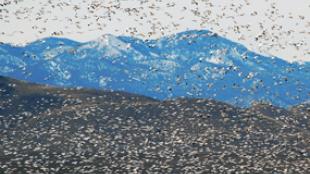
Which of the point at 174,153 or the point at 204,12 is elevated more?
the point at 204,12

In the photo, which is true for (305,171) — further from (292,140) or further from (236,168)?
(292,140)

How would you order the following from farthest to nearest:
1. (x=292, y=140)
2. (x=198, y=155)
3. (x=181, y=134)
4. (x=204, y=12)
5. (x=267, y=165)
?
(x=292, y=140) → (x=181, y=134) → (x=198, y=155) → (x=267, y=165) → (x=204, y=12)

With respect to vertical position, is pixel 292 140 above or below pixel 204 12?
below

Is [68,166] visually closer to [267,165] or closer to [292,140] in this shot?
[267,165]

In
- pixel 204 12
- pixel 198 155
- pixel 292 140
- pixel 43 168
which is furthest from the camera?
pixel 292 140

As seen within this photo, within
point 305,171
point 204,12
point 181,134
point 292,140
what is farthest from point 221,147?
point 204,12

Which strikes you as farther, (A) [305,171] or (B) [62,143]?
(B) [62,143]

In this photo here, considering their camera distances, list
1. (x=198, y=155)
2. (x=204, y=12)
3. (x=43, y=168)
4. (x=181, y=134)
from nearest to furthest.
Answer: (x=204, y=12) < (x=43, y=168) < (x=198, y=155) < (x=181, y=134)

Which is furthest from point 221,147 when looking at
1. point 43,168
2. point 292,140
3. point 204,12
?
point 204,12

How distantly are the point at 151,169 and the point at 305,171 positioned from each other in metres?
25.0

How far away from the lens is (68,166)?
12656 centimetres

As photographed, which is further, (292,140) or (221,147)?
(292,140)

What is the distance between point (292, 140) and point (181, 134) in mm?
33152

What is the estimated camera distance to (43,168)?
121m
